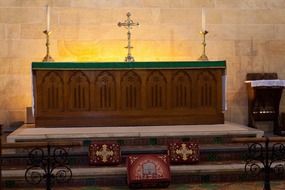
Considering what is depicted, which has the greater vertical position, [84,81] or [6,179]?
[84,81]

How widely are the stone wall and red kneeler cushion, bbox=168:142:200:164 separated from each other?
2.92 metres

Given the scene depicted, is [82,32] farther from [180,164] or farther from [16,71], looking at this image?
[180,164]

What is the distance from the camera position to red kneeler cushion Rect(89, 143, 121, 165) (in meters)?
5.77

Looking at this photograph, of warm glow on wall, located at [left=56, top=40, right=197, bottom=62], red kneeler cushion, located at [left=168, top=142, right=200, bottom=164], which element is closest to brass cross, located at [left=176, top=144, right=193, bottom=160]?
red kneeler cushion, located at [left=168, top=142, right=200, bottom=164]

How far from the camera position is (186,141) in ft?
20.4

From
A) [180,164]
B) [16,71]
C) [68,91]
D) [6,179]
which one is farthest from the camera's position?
[16,71]

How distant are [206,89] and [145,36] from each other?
5.84ft

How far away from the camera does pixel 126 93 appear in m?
7.18

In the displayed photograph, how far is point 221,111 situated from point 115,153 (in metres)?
2.20

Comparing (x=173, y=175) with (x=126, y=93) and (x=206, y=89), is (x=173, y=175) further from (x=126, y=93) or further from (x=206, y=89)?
(x=206, y=89)

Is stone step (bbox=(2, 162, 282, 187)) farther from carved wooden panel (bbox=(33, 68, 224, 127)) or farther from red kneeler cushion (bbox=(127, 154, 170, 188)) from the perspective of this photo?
carved wooden panel (bbox=(33, 68, 224, 127))

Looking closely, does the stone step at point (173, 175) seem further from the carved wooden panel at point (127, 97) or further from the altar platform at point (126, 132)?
the carved wooden panel at point (127, 97)

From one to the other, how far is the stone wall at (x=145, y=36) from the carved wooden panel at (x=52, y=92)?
1.23m

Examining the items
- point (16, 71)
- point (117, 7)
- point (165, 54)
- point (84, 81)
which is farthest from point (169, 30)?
point (16, 71)
